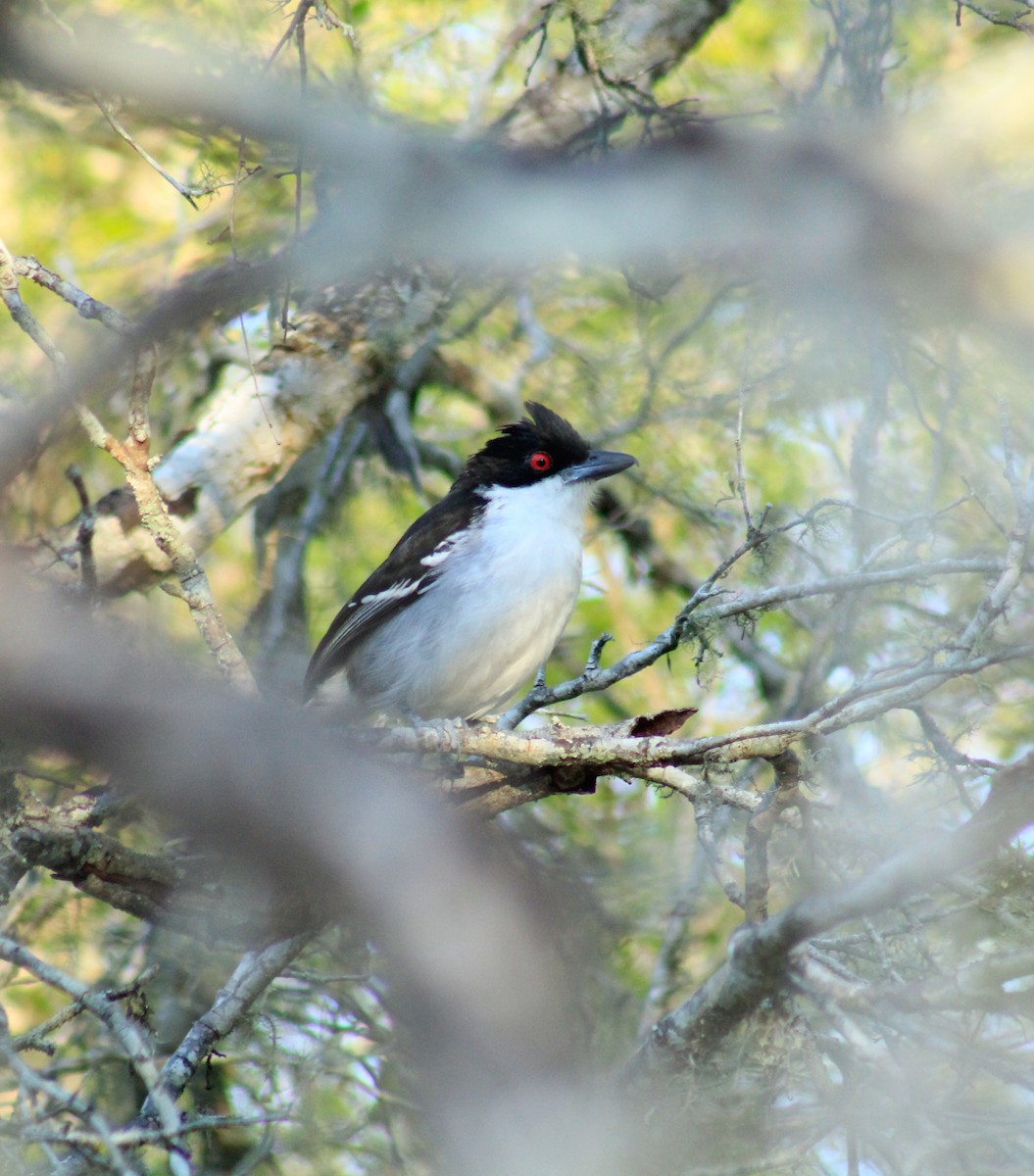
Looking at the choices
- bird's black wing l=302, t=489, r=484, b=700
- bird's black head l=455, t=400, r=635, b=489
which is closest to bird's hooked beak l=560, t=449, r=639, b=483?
bird's black head l=455, t=400, r=635, b=489

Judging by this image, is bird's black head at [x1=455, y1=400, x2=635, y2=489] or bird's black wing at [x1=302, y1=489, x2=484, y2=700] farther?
bird's black head at [x1=455, y1=400, x2=635, y2=489]

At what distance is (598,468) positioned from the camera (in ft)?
18.3

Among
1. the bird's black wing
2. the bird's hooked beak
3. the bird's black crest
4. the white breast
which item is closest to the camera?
the white breast

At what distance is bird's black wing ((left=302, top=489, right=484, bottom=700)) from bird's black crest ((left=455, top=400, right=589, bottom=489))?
0.84 ft

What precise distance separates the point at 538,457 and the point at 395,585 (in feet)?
3.07

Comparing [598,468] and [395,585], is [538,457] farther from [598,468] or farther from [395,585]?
[395,585]

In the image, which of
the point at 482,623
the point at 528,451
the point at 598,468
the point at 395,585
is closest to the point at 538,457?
the point at 528,451

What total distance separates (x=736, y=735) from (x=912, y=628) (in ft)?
4.79

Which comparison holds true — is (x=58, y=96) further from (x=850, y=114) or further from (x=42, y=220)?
(x=850, y=114)

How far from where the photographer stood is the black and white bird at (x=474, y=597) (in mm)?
4949

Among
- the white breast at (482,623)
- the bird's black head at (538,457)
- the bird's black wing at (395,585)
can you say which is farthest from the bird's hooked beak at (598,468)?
the bird's black wing at (395,585)

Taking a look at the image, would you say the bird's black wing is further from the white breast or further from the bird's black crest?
the bird's black crest

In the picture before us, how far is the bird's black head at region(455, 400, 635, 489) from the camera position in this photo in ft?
18.4

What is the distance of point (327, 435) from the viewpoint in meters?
6.64
